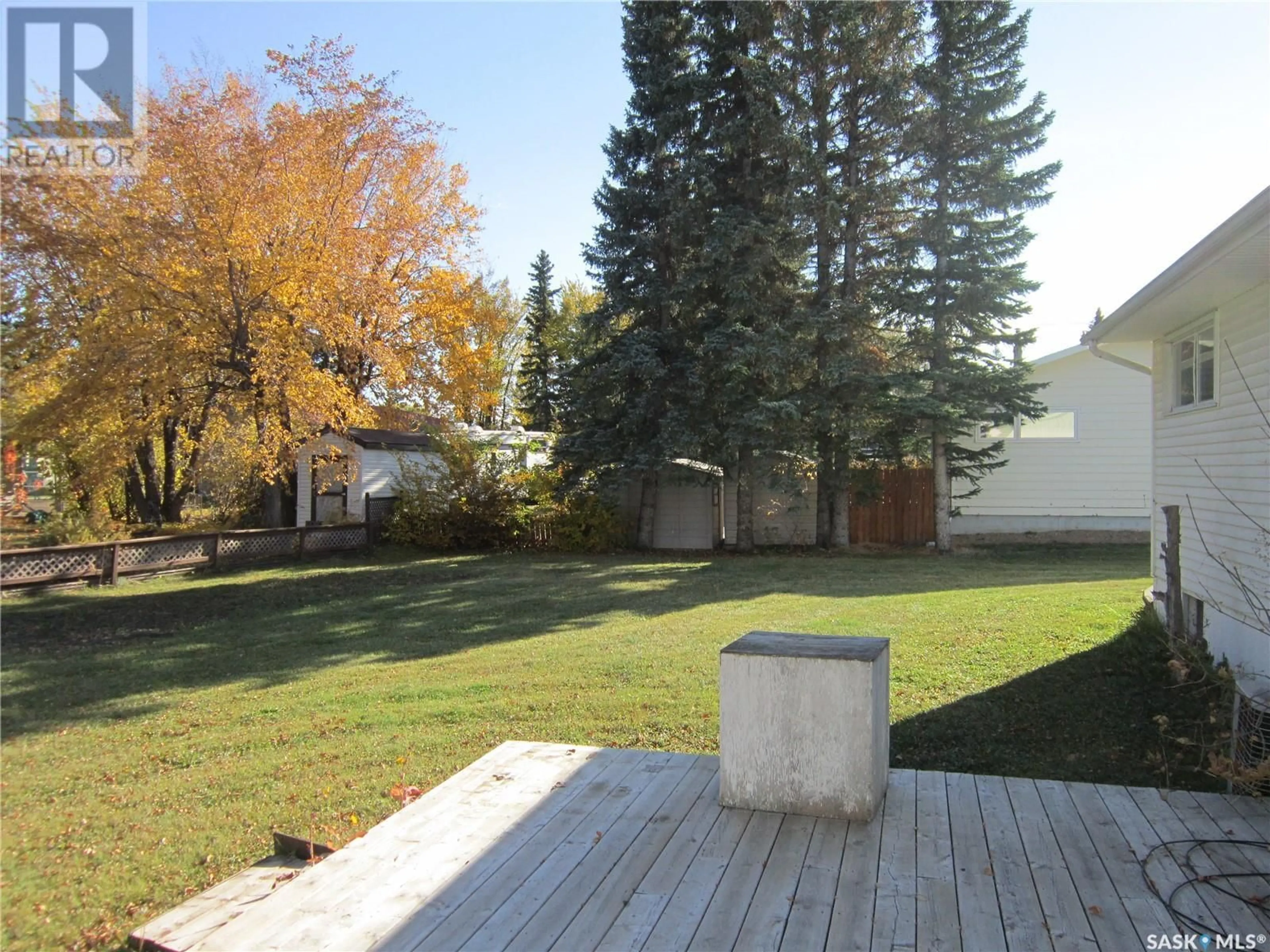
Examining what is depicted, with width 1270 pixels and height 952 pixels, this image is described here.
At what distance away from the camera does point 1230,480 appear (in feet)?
20.1

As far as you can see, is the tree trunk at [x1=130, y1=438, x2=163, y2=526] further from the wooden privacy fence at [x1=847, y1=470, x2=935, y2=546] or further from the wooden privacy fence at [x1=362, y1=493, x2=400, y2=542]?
the wooden privacy fence at [x1=847, y1=470, x2=935, y2=546]

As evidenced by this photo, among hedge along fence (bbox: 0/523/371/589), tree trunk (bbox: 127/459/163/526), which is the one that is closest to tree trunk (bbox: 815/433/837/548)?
hedge along fence (bbox: 0/523/371/589)

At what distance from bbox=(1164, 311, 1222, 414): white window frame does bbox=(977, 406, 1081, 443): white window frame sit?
33.2 feet

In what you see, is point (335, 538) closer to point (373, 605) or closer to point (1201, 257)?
point (373, 605)

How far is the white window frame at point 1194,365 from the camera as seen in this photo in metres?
6.41

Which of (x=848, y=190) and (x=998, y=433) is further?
(x=998, y=433)

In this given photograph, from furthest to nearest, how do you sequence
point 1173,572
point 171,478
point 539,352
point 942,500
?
point 539,352
point 171,478
point 942,500
point 1173,572

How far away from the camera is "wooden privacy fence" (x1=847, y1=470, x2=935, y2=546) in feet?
58.1

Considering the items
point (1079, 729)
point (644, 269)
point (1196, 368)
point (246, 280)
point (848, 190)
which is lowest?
point (1079, 729)

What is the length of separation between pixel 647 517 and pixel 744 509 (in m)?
2.17

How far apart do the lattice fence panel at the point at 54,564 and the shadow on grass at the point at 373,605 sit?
0.41 m

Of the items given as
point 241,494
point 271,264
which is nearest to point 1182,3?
point 271,264

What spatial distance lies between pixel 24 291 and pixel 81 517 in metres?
5.15

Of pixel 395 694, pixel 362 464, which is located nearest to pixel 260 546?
pixel 362 464
